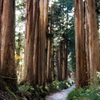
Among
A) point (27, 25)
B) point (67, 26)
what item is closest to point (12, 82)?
point (27, 25)

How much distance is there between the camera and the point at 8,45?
8.46 m

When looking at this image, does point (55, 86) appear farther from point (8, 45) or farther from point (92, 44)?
point (8, 45)

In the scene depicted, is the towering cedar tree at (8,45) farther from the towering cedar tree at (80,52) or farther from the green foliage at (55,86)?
the green foliage at (55,86)

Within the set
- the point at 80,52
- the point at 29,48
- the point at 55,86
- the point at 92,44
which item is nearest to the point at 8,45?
the point at 29,48

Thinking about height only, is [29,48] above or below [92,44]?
below

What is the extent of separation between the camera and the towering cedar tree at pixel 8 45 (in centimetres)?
827

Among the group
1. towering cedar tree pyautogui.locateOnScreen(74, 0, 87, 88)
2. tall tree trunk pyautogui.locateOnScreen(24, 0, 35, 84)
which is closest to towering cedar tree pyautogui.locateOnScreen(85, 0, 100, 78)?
towering cedar tree pyautogui.locateOnScreen(74, 0, 87, 88)

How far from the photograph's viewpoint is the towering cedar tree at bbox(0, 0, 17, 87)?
27.1 ft

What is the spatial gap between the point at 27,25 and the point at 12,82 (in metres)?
6.02

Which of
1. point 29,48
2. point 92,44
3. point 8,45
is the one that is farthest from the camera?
point 29,48

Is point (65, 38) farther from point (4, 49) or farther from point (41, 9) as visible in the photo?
point (4, 49)

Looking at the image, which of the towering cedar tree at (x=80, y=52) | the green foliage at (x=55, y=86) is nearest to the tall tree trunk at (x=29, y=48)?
the towering cedar tree at (x=80, y=52)

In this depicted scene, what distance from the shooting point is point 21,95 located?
27.5ft

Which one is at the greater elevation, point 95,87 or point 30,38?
point 30,38
